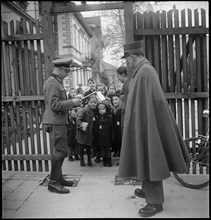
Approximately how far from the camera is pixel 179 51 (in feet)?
15.9

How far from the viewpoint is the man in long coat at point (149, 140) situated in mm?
3328

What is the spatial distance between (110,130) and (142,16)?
2.28 m

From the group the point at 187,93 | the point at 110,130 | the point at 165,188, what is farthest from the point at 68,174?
the point at 187,93

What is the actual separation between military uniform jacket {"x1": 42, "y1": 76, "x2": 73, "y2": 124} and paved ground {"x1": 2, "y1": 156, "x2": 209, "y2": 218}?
3.60 ft

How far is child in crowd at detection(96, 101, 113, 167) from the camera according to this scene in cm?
571

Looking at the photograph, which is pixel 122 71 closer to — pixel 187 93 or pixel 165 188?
pixel 187 93

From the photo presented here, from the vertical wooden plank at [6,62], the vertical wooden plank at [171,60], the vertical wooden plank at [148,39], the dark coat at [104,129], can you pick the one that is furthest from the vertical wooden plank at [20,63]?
the vertical wooden plank at [171,60]

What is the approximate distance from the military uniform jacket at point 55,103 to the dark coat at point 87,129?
4.36 feet

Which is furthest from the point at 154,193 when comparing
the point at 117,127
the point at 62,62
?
the point at 117,127

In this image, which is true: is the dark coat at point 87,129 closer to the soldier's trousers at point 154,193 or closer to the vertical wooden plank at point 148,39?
the vertical wooden plank at point 148,39

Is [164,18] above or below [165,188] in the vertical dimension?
above

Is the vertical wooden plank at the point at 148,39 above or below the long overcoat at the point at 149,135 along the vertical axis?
above

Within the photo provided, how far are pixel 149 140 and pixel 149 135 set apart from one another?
0.06m

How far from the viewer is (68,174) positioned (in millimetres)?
5258
